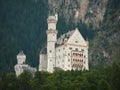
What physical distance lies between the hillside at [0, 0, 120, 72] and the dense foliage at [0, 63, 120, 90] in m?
31.1

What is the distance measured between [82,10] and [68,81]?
70.3 meters

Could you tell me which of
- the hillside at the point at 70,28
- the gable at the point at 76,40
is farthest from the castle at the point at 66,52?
the hillside at the point at 70,28

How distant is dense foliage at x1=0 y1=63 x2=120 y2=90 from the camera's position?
90.3m

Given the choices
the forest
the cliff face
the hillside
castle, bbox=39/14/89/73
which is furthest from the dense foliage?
the cliff face

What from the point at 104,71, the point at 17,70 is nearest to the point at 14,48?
the point at 17,70

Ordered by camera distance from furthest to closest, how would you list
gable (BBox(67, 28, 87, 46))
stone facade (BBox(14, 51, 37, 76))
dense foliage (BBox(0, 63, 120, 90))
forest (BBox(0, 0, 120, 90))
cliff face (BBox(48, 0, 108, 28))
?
cliff face (BBox(48, 0, 108, 28)), stone facade (BBox(14, 51, 37, 76)), gable (BBox(67, 28, 87, 46)), forest (BBox(0, 0, 120, 90)), dense foliage (BBox(0, 63, 120, 90))

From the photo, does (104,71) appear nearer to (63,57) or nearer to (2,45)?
(63,57)

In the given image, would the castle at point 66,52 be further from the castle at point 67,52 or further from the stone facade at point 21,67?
the stone facade at point 21,67

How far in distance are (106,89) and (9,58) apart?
277 feet

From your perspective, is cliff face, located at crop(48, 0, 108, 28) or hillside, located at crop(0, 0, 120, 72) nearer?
hillside, located at crop(0, 0, 120, 72)

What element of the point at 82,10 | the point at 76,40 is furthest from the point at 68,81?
the point at 82,10

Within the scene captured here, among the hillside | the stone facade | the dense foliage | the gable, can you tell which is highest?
the hillside

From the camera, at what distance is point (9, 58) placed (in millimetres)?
169875

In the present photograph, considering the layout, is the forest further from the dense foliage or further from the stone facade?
the stone facade
